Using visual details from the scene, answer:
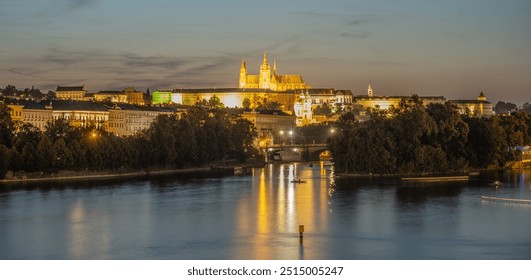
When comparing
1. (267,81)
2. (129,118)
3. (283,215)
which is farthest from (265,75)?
(283,215)

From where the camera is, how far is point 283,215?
1873 cm

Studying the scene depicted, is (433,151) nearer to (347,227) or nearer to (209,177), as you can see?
(209,177)

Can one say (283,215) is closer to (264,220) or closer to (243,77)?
(264,220)

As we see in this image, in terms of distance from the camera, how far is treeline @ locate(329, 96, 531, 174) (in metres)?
27.9

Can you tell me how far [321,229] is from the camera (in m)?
16.7

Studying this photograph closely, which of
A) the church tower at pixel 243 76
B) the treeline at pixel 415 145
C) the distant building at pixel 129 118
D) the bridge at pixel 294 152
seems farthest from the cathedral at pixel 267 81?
the treeline at pixel 415 145

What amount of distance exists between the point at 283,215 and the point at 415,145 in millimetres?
10296

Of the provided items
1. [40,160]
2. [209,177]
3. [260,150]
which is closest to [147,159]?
[209,177]

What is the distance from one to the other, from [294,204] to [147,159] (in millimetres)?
10763

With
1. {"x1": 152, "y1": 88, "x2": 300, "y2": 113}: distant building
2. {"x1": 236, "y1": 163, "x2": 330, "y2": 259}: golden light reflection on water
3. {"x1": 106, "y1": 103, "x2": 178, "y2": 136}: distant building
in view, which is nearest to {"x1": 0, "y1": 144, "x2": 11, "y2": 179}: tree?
{"x1": 236, "y1": 163, "x2": 330, "y2": 259}: golden light reflection on water

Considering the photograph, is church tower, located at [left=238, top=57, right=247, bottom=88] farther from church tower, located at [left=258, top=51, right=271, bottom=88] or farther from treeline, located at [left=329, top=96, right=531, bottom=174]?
treeline, located at [left=329, top=96, right=531, bottom=174]

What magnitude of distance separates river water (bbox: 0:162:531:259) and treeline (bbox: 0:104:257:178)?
6.03 feet

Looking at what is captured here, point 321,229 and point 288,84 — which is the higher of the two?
point 288,84
